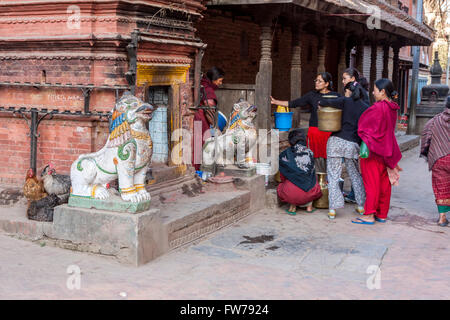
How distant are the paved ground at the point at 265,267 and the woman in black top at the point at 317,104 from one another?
4.96 ft

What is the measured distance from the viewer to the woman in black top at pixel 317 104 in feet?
27.4

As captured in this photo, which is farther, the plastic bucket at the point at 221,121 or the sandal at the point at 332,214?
the plastic bucket at the point at 221,121

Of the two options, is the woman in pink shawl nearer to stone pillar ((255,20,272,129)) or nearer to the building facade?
stone pillar ((255,20,272,129))

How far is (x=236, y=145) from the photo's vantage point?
8.10 meters

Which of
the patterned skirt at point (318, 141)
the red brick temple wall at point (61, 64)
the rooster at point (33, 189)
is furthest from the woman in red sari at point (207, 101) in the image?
the rooster at point (33, 189)

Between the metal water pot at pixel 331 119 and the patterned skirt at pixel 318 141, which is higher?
the metal water pot at pixel 331 119

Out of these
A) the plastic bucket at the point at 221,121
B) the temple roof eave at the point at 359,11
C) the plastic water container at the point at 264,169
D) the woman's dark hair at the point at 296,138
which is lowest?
the plastic water container at the point at 264,169

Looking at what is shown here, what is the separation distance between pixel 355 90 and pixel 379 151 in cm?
99

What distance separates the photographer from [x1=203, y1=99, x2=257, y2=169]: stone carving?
8000 mm

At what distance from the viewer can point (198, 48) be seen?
792 centimetres

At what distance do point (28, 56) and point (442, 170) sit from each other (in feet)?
17.6

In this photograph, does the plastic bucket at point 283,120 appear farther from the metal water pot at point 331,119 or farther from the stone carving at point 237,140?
the metal water pot at point 331,119

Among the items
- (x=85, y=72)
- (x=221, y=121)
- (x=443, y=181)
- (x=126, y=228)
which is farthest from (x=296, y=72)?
(x=126, y=228)
